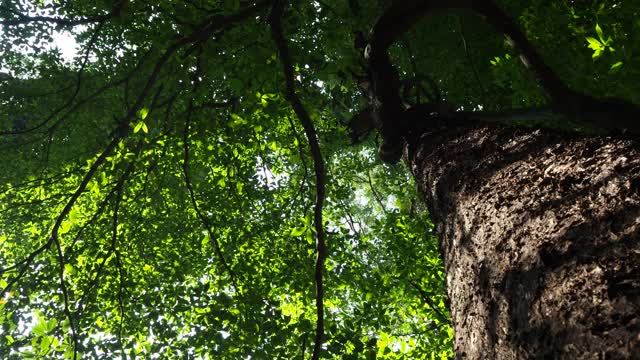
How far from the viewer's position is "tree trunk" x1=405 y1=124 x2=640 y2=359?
106 cm

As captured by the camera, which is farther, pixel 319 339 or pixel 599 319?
pixel 319 339

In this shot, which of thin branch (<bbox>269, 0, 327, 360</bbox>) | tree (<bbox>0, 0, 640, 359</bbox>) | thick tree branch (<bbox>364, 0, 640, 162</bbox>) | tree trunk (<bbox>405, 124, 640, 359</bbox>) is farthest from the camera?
thin branch (<bbox>269, 0, 327, 360</bbox>)

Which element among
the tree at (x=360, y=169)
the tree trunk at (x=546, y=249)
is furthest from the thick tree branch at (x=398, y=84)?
the tree trunk at (x=546, y=249)

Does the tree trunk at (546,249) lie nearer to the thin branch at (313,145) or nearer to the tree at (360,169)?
the tree at (360,169)

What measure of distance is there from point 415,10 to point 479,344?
3084mm

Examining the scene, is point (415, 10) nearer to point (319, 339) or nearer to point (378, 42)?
point (378, 42)

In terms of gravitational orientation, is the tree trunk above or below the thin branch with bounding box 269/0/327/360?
below

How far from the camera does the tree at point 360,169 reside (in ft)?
4.51

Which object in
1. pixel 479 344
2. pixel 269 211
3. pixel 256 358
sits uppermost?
pixel 269 211

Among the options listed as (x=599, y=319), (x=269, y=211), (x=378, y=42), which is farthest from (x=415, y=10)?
(x=269, y=211)

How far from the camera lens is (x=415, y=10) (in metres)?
3.89

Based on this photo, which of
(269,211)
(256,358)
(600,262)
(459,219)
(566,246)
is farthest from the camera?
(269,211)

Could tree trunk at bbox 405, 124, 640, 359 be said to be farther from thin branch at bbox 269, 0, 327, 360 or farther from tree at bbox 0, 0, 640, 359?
thin branch at bbox 269, 0, 327, 360

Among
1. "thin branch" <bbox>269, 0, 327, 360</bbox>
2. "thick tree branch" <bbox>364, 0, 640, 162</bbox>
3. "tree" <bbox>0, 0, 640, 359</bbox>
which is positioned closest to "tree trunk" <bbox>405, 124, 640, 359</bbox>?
"tree" <bbox>0, 0, 640, 359</bbox>
